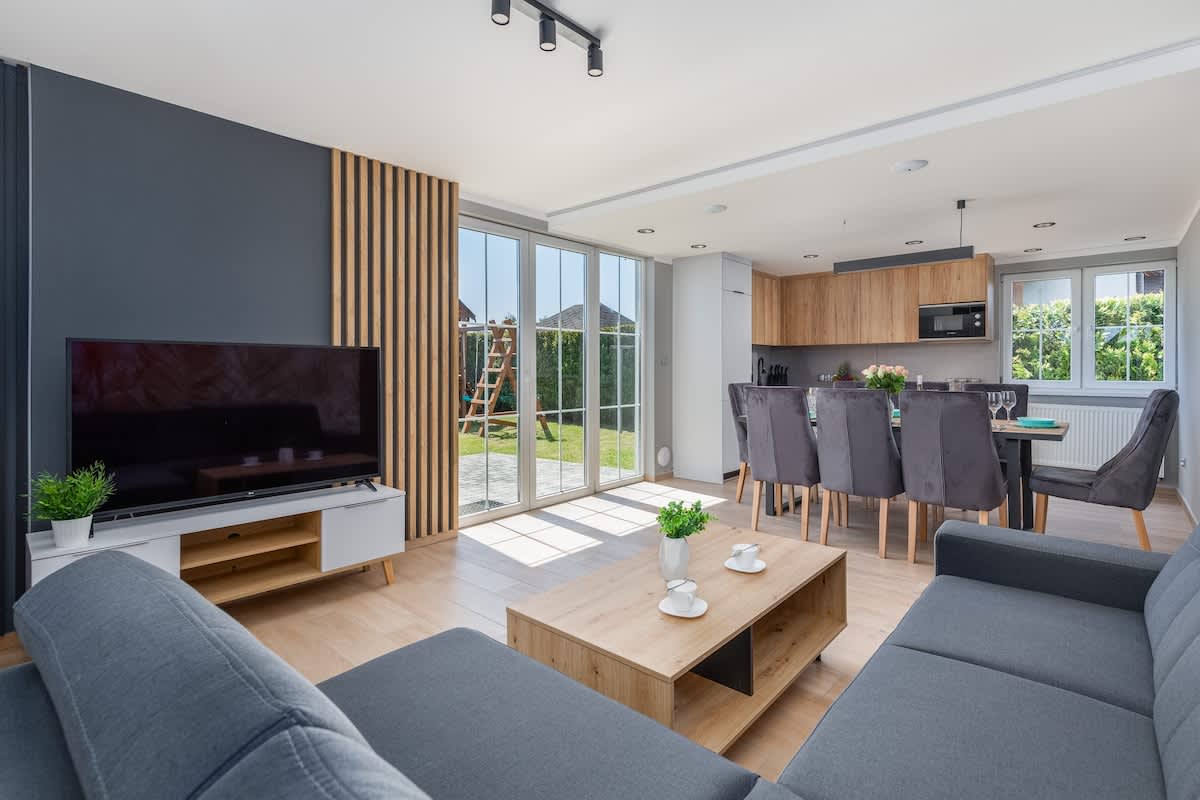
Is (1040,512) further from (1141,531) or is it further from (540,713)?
(540,713)

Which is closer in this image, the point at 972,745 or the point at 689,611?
the point at 972,745

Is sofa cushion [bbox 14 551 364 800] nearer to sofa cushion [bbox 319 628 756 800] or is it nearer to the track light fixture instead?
sofa cushion [bbox 319 628 756 800]

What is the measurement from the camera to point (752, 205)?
4.15m

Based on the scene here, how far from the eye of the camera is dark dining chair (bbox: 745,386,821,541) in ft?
13.1

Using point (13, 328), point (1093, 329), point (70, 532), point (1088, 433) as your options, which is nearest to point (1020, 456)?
point (1088, 433)

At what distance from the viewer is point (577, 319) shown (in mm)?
5238

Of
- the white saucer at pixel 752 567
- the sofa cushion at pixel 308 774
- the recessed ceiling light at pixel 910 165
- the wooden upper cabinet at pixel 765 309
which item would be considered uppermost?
the recessed ceiling light at pixel 910 165

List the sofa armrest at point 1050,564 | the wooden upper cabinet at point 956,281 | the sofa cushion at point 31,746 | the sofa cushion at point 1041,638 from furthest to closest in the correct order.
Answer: the wooden upper cabinet at point 956,281
the sofa armrest at point 1050,564
the sofa cushion at point 1041,638
the sofa cushion at point 31,746

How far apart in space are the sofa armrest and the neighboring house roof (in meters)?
3.46

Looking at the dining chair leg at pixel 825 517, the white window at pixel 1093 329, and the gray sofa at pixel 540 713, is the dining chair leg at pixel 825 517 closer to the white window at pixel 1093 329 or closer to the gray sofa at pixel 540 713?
the gray sofa at pixel 540 713

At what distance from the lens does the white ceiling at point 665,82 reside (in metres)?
2.15

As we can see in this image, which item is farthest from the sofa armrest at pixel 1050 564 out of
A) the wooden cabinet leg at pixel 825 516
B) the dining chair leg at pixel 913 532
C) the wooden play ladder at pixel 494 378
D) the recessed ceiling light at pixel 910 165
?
the wooden play ladder at pixel 494 378

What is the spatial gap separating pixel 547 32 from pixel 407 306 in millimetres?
2099

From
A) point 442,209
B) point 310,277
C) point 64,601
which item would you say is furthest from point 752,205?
point 64,601
